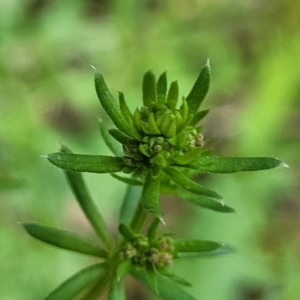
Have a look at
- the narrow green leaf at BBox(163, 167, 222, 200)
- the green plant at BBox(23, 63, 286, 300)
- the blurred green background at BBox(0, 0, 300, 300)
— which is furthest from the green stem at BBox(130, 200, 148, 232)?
the blurred green background at BBox(0, 0, 300, 300)

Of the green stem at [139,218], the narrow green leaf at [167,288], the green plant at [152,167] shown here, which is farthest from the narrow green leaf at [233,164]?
the narrow green leaf at [167,288]

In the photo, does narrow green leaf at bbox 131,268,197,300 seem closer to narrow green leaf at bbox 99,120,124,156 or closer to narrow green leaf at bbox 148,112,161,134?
narrow green leaf at bbox 99,120,124,156

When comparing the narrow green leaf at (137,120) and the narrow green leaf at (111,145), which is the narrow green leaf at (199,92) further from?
the narrow green leaf at (111,145)

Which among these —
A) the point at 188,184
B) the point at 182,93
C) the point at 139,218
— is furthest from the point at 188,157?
the point at 182,93

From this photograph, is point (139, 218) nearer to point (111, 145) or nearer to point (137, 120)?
point (111, 145)

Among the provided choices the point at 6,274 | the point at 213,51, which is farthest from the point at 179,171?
the point at 213,51

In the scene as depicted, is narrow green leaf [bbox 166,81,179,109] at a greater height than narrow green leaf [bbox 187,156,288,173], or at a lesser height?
greater
